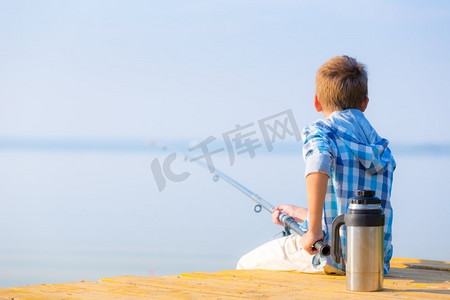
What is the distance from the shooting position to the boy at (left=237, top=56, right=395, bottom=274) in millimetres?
3354

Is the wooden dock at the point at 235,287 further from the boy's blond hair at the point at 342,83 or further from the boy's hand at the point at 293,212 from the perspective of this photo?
the boy's blond hair at the point at 342,83

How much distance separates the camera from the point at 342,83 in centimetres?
354

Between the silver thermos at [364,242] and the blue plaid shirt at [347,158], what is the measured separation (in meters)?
0.40

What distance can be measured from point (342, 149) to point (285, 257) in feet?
2.22

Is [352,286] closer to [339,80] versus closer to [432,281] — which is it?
[432,281]

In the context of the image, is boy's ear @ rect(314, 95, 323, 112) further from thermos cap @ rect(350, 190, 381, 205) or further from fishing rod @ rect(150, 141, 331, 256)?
thermos cap @ rect(350, 190, 381, 205)

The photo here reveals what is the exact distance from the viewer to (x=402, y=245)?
945cm

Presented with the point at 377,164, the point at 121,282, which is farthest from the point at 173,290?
the point at 377,164

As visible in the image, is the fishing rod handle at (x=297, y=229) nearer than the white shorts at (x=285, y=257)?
Yes

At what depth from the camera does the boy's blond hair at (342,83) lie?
11.6ft

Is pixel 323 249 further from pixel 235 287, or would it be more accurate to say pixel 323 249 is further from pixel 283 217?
pixel 283 217

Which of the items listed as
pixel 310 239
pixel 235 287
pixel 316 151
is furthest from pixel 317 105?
pixel 235 287

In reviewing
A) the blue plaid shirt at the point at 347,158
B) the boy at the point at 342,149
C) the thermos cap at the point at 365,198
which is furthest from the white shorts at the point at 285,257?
the thermos cap at the point at 365,198

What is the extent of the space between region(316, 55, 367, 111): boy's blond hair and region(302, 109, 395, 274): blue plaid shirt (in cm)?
6
